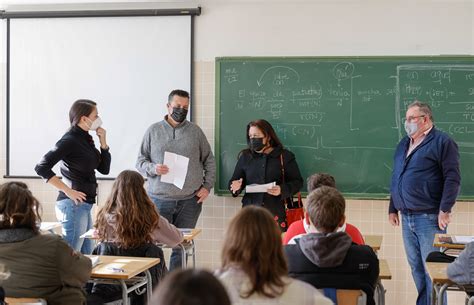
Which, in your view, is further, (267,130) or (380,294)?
(267,130)

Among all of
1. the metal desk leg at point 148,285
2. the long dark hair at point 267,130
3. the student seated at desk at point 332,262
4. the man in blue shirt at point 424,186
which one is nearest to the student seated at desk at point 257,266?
the student seated at desk at point 332,262

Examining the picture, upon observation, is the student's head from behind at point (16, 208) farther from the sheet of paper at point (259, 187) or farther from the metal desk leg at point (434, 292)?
the sheet of paper at point (259, 187)

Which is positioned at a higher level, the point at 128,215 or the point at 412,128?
the point at 412,128

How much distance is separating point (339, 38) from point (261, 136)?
4.17 ft

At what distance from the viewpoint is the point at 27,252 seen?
331 centimetres

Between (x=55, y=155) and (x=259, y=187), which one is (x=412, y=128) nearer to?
(x=259, y=187)

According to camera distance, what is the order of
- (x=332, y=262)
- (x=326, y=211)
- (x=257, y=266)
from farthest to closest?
(x=326, y=211) → (x=332, y=262) → (x=257, y=266)

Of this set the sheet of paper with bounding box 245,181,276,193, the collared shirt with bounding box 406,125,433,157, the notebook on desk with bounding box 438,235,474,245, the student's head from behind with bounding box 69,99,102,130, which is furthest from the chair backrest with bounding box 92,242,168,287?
the collared shirt with bounding box 406,125,433,157

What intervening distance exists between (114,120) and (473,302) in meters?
4.25

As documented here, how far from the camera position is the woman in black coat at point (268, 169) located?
585 centimetres

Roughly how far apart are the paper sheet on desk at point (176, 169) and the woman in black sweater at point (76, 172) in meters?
0.68

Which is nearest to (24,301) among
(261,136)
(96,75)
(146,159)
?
(146,159)

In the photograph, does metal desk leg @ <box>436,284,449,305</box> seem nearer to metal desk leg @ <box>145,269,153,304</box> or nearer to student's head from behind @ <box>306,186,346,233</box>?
student's head from behind @ <box>306,186,346,233</box>

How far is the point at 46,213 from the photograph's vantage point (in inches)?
271
